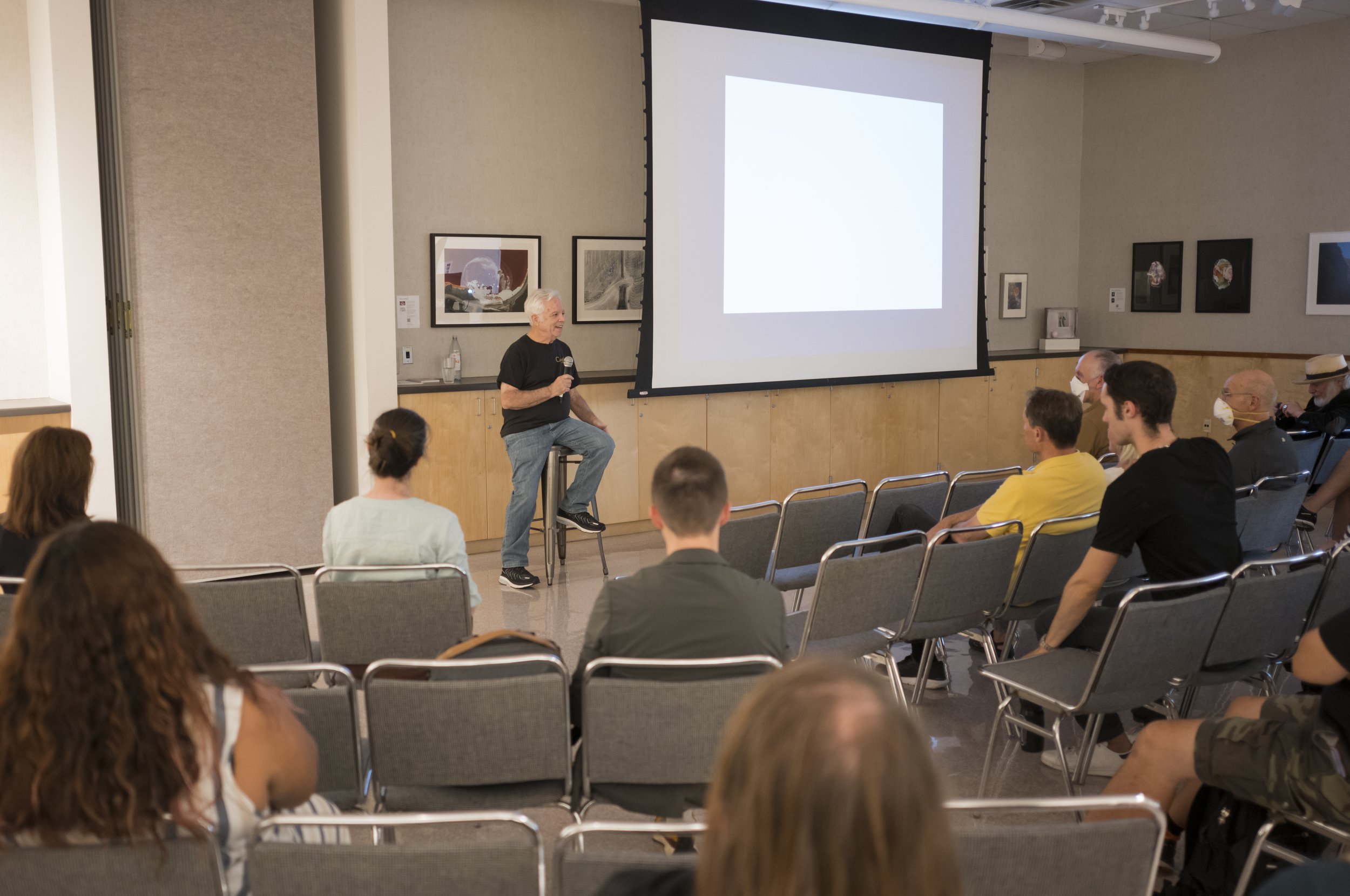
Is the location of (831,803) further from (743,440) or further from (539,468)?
(743,440)

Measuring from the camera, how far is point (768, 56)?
303 inches

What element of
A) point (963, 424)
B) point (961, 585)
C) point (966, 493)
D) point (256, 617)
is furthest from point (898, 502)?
point (963, 424)

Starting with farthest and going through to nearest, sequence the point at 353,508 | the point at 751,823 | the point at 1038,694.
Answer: the point at 353,508 < the point at 1038,694 < the point at 751,823

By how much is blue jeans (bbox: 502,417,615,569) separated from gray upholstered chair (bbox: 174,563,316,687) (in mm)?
2998

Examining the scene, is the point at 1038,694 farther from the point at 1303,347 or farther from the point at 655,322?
the point at 1303,347

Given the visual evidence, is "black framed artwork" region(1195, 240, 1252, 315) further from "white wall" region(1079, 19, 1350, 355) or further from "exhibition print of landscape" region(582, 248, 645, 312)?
"exhibition print of landscape" region(582, 248, 645, 312)

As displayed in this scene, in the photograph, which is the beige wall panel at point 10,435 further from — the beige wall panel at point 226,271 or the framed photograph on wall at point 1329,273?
the framed photograph on wall at point 1329,273

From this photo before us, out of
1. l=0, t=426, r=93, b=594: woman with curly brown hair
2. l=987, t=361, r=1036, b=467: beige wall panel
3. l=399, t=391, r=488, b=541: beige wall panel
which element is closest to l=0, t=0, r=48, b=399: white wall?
l=399, t=391, r=488, b=541: beige wall panel

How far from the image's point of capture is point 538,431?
6277 mm

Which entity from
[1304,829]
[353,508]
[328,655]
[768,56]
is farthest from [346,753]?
[768,56]

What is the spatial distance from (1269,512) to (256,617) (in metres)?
4.06

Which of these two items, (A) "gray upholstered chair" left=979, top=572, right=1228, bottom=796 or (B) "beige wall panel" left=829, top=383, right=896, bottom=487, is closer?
(A) "gray upholstered chair" left=979, top=572, right=1228, bottom=796

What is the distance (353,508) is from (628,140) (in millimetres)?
5105

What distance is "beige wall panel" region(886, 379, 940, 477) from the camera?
29.2 ft
